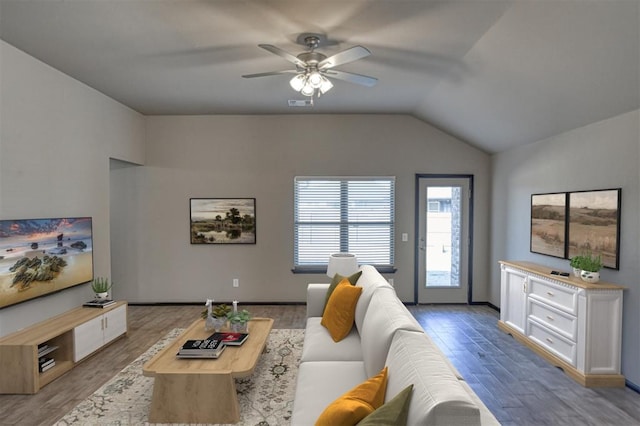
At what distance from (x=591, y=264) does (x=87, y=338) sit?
497cm

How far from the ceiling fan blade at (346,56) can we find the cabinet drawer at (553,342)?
319cm

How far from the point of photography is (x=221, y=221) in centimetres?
502

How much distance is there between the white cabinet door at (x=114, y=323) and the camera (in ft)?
11.4

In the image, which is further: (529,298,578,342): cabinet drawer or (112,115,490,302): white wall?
(112,115,490,302): white wall

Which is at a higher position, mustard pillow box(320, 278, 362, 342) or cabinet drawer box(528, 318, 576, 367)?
mustard pillow box(320, 278, 362, 342)

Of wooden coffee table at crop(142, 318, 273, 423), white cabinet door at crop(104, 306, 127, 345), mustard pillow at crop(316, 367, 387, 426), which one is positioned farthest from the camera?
white cabinet door at crop(104, 306, 127, 345)

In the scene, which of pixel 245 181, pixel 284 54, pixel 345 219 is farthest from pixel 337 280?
pixel 245 181

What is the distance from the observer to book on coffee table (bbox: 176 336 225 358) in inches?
94.0

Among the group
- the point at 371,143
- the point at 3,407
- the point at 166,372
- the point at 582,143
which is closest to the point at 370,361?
the point at 166,372

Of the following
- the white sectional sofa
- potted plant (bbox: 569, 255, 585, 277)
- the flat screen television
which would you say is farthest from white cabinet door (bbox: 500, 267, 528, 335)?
the flat screen television

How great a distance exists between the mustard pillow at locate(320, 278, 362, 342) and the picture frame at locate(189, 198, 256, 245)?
8.38 feet

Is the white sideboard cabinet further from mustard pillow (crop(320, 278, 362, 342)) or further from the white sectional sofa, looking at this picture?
mustard pillow (crop(320, 278, 362, 342))

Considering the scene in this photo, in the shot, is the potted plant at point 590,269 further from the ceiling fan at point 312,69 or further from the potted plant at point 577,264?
the ceiling fan at point 312,69

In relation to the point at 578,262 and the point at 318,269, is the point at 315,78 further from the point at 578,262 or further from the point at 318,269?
the point at 318,269
